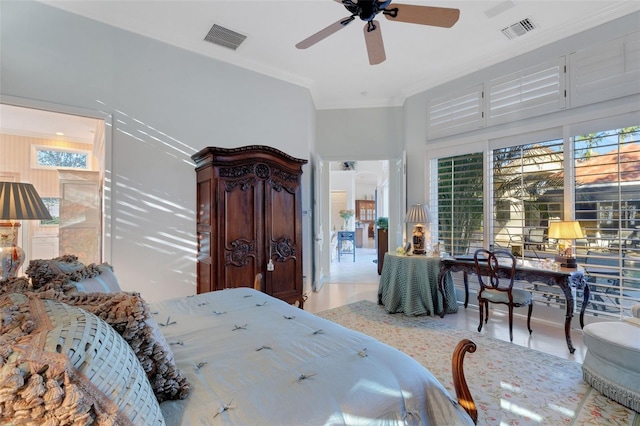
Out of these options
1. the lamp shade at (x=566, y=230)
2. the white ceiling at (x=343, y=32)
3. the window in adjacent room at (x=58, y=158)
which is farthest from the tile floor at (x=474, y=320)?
the window in adjacent room at (x=58, y=158)

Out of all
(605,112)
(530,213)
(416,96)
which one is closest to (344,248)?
(416,96)

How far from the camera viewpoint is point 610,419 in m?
1.78

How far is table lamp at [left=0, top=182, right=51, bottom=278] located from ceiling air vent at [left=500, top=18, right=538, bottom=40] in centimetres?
472

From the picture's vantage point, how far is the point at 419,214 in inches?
161

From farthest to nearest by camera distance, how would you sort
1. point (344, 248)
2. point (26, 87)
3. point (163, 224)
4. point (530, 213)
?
point (344, 248)
point (530, 213)
point (163, 224)
point (26, 87)

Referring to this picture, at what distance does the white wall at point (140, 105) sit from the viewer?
2.68 meters

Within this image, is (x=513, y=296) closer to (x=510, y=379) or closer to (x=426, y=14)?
(x=510, y=379)

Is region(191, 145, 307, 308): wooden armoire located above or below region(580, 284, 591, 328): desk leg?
above

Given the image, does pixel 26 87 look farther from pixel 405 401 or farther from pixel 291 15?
pixel 405 401

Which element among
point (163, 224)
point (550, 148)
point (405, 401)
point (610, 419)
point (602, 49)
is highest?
point (602, 49)

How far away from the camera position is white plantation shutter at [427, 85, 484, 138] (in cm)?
397

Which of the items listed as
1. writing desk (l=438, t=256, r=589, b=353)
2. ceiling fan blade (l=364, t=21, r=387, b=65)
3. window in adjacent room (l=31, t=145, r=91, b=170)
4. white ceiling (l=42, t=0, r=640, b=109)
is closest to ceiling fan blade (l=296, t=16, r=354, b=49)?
ceiling fan blade (l=364, t=21, r=387, b=65)

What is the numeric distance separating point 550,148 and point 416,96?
6.73ft

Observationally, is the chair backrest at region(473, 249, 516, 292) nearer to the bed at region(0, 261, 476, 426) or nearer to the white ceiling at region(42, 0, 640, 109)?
the bed at region(0, 261, 476, 426)
